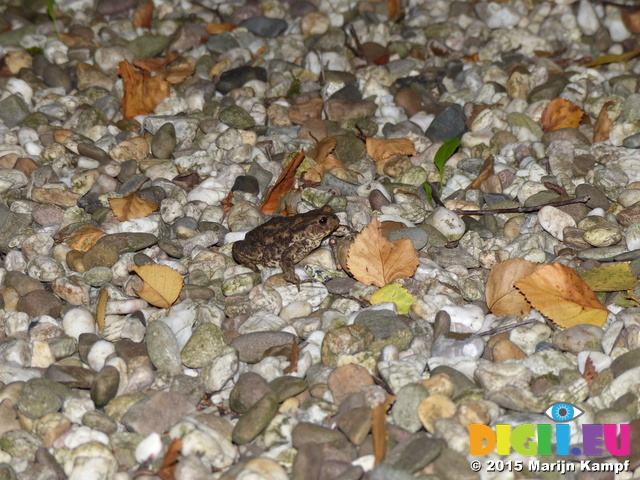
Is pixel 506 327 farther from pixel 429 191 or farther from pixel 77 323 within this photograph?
pixel 77 323

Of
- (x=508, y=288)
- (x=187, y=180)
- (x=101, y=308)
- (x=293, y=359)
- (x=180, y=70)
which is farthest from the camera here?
(x=180, y=70)

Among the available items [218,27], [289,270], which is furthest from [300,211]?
[218,27]

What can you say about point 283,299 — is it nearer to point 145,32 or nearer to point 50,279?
point 50,279

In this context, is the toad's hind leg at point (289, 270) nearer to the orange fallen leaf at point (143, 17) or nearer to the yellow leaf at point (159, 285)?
the yellow leaf at point (159, 285)

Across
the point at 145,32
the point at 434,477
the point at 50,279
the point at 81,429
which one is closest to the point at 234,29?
the point at 145,32

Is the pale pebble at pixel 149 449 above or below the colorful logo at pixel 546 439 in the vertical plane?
above

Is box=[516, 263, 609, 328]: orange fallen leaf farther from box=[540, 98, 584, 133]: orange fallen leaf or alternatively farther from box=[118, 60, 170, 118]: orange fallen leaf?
box=[118, 60, 170, 118]: orange fallen leaf

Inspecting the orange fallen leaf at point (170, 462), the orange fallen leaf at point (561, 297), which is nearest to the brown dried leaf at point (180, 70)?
the orange fallen leaf at point (561, 297)
